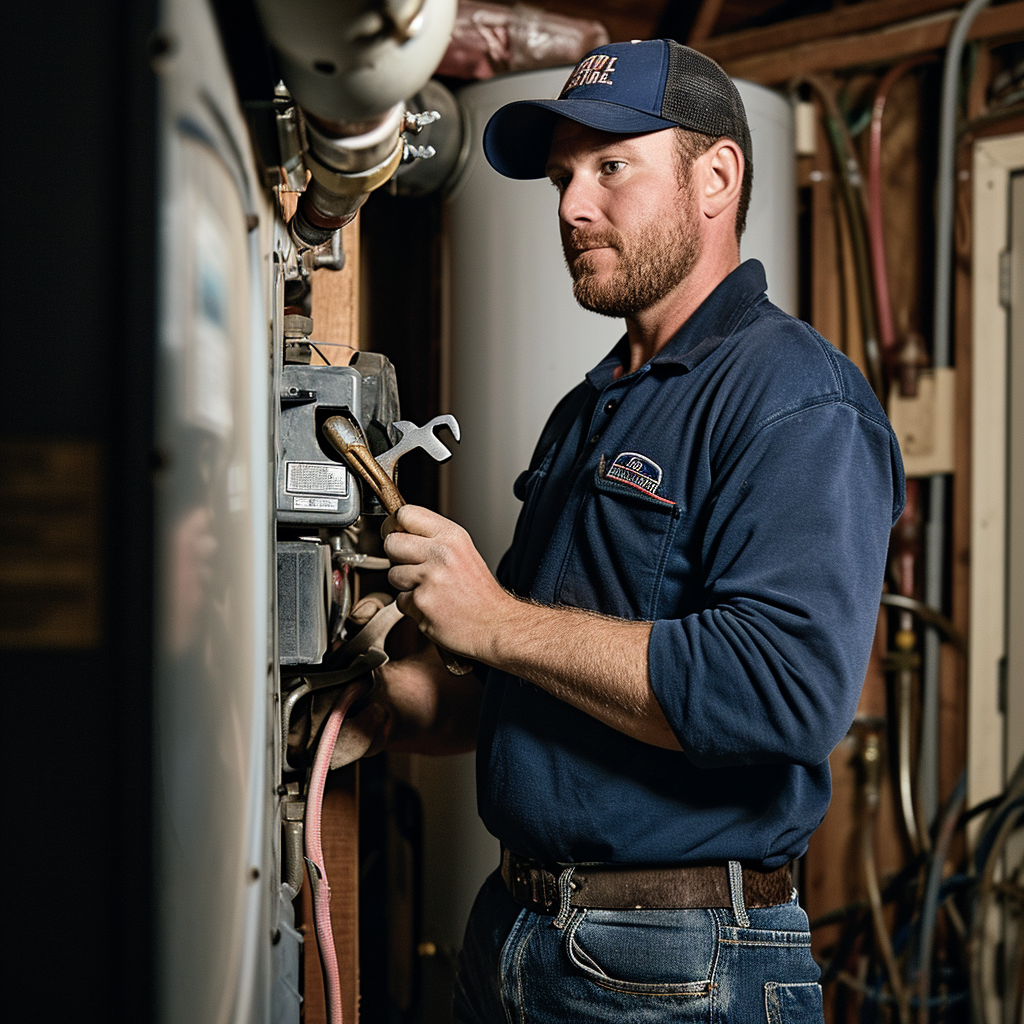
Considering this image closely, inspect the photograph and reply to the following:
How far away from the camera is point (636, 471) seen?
0.92 metres

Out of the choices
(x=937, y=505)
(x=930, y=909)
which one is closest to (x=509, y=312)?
(x=937, y=505)

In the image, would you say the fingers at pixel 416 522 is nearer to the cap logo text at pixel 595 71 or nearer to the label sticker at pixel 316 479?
the label sticker at pixel 316 479

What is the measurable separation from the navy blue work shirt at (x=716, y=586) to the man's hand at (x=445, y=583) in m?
0.11

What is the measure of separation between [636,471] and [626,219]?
28cm

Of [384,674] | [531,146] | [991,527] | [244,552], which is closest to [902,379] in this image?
[991,527]

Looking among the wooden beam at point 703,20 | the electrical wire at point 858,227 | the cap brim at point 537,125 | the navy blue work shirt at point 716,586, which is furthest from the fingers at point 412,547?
the wooden beam at point 703,20

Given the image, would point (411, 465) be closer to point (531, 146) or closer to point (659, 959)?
point (531, 146)

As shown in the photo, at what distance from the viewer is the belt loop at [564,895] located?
91 cm

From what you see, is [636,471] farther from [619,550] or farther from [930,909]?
[930,909]

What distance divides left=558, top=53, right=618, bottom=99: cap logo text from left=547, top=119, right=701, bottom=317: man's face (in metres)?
0.05

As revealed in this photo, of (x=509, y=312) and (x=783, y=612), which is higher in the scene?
(x=509, y=312)

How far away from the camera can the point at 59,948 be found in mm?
478

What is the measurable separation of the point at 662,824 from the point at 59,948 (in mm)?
540

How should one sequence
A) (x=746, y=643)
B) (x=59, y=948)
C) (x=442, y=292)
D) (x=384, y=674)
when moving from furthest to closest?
1. (x=442, y=292)
2. (x=384, y=674)
3. (x=746, y=643)
4. (x=59, y=948)
